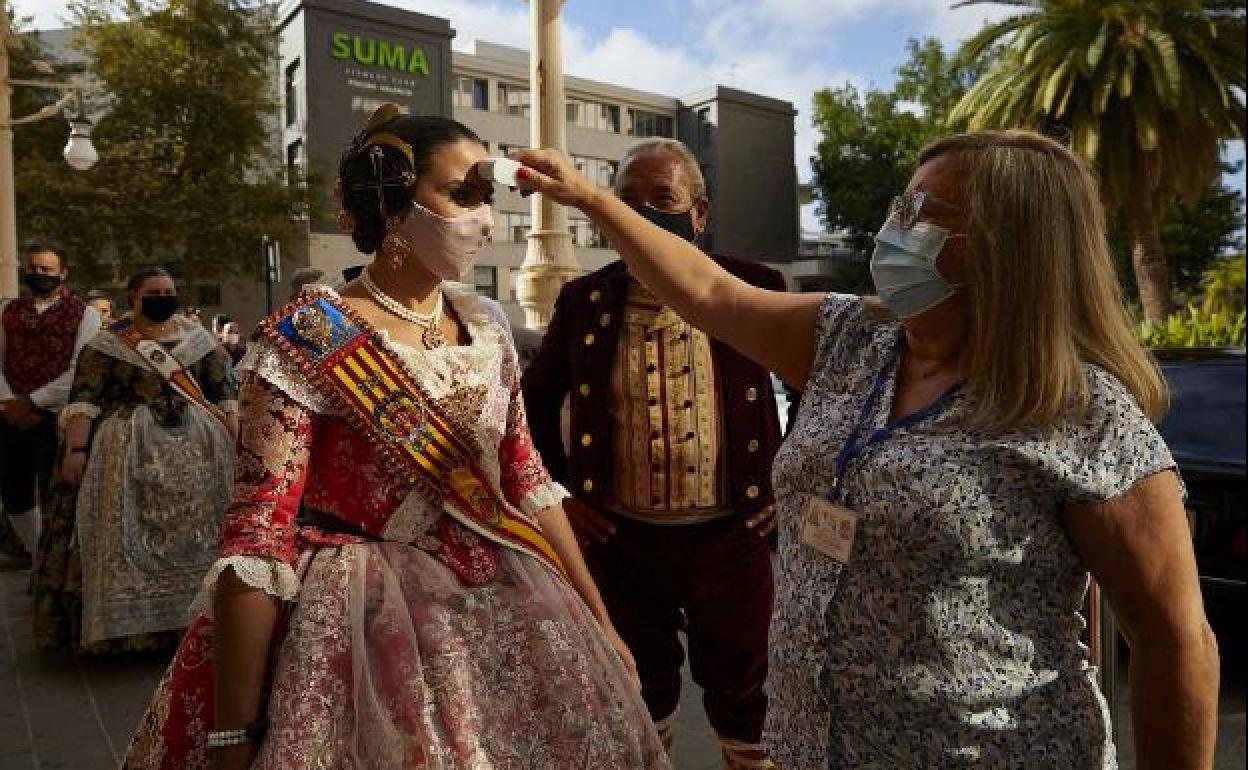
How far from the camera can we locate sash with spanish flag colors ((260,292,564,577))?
174 centimetres

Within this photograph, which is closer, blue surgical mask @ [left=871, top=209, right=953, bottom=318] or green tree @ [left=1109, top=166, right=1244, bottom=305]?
blue surgical mask @ [left=871, top=209, right=953, bottom=318]

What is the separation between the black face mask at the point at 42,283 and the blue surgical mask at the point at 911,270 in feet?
21.2

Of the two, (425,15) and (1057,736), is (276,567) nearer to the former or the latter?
(1057,736)

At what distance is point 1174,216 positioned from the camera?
34.4 meters

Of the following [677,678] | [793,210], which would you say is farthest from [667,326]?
[793,210]

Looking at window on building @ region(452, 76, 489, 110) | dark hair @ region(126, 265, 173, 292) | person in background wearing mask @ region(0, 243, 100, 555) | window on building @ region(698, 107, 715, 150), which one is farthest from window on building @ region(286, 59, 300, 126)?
dark hair @ region(126, 265, 173, 292)

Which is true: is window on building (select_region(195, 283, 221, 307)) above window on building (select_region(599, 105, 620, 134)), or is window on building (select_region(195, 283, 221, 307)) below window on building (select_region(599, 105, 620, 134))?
below

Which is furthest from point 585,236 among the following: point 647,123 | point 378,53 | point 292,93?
point 292,93

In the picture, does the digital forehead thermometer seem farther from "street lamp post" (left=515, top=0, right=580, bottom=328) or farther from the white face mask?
"street lamp post" (left=515, top=0, right=580, bottom=328)

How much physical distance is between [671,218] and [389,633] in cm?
152

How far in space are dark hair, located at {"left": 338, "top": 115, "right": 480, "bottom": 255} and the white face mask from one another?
35mm

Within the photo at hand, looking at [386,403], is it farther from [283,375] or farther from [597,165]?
[597,165]

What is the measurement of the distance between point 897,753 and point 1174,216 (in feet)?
125

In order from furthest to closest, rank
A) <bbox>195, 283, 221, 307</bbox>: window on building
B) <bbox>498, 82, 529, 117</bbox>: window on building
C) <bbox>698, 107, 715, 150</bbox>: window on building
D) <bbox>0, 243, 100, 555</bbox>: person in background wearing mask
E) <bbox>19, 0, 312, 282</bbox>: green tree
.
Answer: <bbox>698, 107, 715, 150</bbox>: window on building → <bbox>498, 82, 529, 117</bbox>: window on building → <bbox>195, 283, 221, 307</bbox>: window on building → <bbox>19, 0, 312, 282</bbox>: green tree → <bbox>0, 243, 100, 555</bbox>: person in background wearing mask
